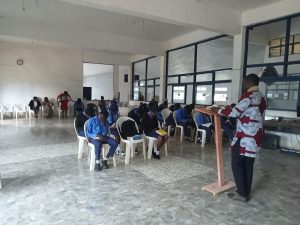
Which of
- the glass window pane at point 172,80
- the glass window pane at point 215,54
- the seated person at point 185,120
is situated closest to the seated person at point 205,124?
the seated person at point 185,120

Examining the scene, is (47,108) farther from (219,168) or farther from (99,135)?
(219,168)

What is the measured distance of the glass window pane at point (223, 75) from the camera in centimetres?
768

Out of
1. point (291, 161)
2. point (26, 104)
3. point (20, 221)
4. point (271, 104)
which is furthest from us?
point (26, 104)

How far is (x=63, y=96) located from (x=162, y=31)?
19.1 ft

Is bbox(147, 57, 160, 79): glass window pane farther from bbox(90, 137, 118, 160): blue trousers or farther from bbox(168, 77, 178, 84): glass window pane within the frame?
bbox(90, 137, 118, 160): blue trousers

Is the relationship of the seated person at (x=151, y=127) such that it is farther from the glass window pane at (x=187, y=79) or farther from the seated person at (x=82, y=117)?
the glass window pane at (x=187, y=79)

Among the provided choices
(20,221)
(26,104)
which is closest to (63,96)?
(26,104)

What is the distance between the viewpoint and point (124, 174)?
12.5 ft

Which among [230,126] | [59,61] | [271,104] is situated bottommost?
[230,126]

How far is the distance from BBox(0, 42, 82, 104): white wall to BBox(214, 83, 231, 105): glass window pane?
7418 millimetres

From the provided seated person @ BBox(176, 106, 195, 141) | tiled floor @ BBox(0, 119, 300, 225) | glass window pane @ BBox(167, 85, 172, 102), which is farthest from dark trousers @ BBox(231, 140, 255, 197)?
glass window pane @ BBox(167, 85, 172, 102)

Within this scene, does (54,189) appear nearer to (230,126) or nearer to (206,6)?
(230,126)

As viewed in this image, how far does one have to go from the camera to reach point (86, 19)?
761 cm

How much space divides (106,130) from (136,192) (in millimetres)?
1409
